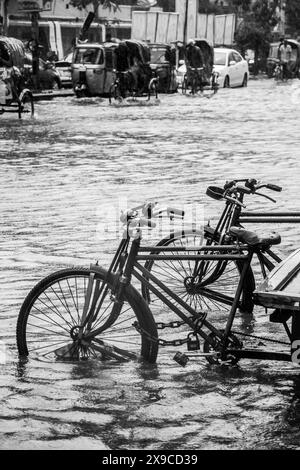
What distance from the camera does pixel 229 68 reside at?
4375 centimetres

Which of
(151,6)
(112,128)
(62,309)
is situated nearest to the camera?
(62,309)

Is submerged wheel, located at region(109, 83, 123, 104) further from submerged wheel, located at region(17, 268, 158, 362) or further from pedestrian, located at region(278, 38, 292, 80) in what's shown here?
submerged wheel, located at region(17, 268, 158, 362)

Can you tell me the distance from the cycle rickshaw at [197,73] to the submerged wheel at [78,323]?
107ft

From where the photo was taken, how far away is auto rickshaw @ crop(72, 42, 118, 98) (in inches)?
1379

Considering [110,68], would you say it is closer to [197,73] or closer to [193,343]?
[197,73]

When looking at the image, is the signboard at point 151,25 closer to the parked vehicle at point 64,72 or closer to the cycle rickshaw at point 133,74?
the parked vehicle at point 64,72

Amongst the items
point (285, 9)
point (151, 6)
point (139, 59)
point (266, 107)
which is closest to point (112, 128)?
point (266, 107)

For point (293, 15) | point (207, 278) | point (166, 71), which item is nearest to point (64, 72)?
point (166, 71)

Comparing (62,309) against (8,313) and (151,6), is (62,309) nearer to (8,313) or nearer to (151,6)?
(8,313)

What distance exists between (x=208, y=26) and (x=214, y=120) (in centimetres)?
3352

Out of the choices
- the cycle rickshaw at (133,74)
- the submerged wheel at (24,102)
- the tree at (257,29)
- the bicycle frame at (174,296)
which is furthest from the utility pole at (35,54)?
the bicycle frame at (174,296)

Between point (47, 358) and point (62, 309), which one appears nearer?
point (47, 358)

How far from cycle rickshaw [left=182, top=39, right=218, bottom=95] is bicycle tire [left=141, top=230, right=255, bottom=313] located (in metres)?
31.7
